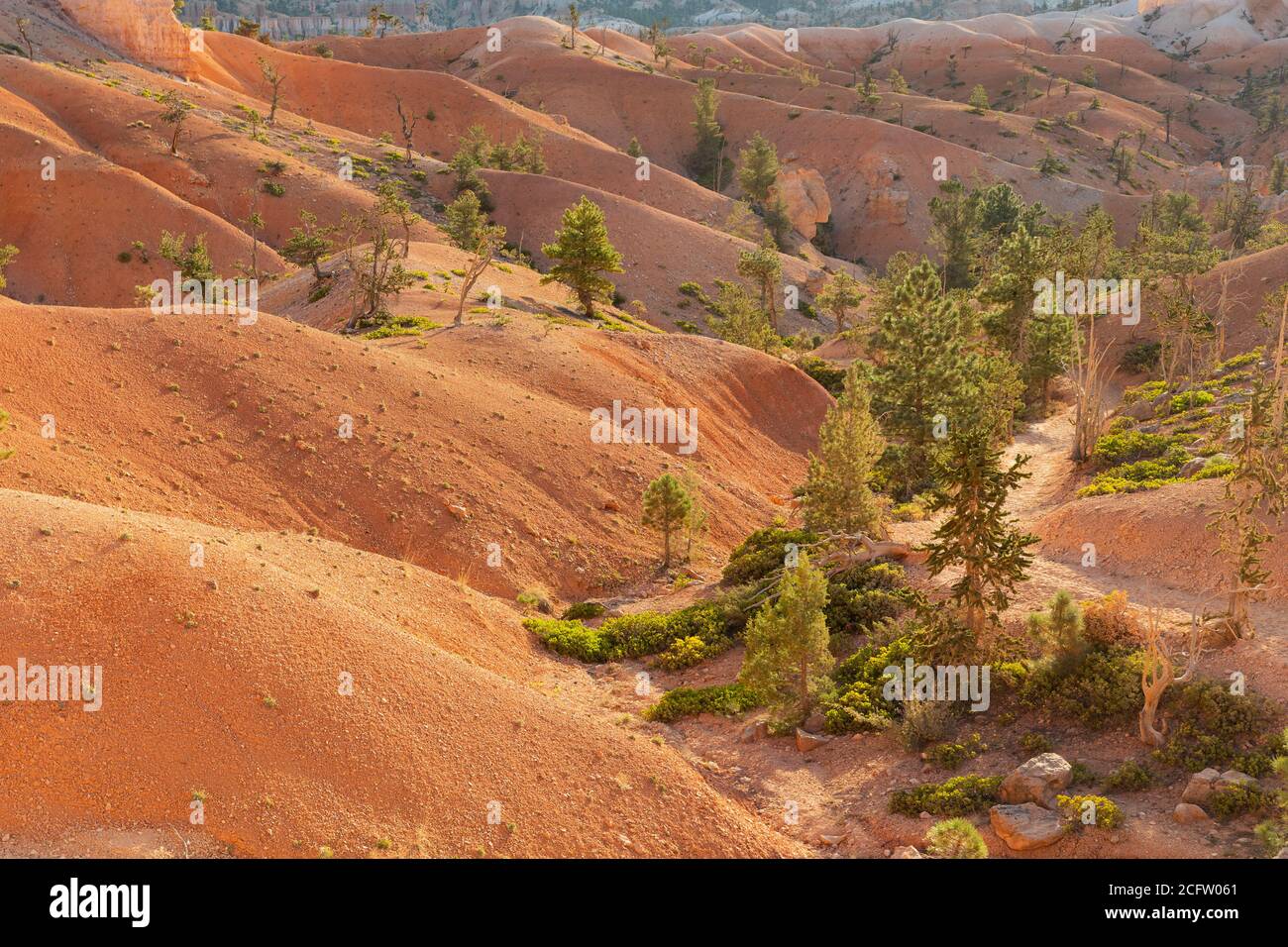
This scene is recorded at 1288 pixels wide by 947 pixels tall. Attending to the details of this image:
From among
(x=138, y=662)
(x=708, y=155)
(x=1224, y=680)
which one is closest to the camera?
(x=138, y=662)

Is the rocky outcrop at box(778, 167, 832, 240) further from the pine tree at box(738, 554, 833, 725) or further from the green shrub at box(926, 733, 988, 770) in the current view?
the green shrub at box(926, 733, 988, 770)

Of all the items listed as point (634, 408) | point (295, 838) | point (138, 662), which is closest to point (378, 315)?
point (634, 408)

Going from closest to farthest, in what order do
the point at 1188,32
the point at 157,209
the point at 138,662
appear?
1. the point at 138,662
2. the point at 157,209
3. the point at 1188,32

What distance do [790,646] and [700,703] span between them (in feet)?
9.81

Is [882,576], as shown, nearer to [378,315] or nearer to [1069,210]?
[378,315]

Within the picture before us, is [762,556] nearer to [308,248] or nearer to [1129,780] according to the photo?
[1129,780]

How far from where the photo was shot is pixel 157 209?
218ft

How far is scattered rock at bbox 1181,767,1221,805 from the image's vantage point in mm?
17016

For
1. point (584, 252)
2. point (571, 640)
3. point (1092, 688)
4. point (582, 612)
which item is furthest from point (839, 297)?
point (1092, 688)

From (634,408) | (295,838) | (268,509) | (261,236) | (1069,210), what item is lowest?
(295,838)

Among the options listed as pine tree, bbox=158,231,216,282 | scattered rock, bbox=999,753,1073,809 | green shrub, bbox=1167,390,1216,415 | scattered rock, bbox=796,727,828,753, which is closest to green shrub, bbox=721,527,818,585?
scattered rock, bbox=796,727,828,753

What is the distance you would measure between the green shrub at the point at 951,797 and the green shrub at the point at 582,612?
11878mm

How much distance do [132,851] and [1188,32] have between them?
22093 cm

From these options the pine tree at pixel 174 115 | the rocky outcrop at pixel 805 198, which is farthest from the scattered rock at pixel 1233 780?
the rocky outcrop at pixel 805 198
